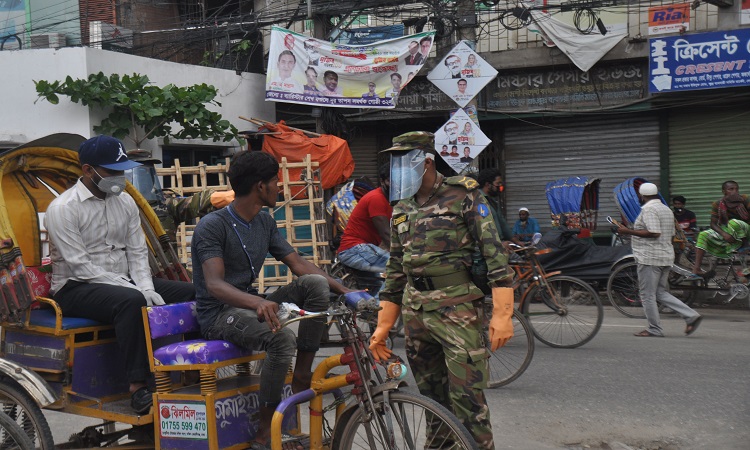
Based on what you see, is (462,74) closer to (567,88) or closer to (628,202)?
(567,88)

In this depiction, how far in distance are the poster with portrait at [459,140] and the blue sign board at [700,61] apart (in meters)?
3.77

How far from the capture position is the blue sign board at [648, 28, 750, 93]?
1491cm

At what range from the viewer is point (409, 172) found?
175 inches

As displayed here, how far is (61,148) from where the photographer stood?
5.22 meters

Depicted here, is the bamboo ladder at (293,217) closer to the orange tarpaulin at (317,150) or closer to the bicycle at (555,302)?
the orange tarpaulin at (317,150)

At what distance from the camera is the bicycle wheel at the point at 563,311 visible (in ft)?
29.1

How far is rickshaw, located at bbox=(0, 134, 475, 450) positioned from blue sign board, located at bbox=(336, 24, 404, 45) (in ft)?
43.4

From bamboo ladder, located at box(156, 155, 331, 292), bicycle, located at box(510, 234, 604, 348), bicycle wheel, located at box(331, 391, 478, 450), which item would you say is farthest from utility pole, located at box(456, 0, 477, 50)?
bicycle wheel, located at box(331, 391, 478, 450)

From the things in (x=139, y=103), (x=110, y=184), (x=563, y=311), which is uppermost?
(x=139, y=103)

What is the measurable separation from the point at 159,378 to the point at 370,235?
397cm

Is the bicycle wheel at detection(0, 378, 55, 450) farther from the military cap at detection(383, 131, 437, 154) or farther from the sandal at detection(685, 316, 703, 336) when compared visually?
the sandal at detection(685, 316, 703, 336)

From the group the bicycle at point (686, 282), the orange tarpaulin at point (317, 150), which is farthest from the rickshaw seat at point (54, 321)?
the orange tarpaulin at point (317, 150)

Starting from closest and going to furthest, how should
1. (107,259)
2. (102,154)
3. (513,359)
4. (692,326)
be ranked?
(102,154) → (107,259) → (513,359) → (692,326)

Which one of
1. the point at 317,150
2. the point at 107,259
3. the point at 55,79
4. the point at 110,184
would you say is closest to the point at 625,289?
the point at 317,150
